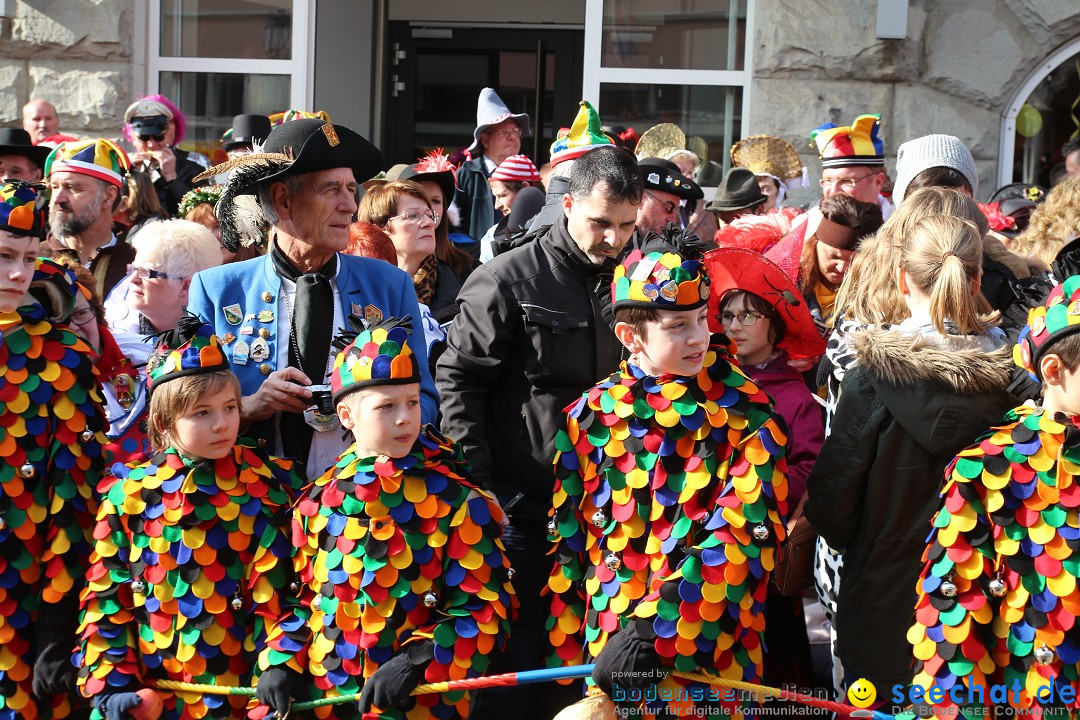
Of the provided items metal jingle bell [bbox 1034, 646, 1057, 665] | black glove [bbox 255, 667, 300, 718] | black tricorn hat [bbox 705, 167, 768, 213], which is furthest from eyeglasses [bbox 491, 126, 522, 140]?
metal jingle bell [bbox 1034, 646, 1057, 665]

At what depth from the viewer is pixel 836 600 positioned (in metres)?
3.60

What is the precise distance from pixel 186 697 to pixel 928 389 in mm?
2166

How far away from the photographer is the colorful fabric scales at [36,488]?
3.56 meters

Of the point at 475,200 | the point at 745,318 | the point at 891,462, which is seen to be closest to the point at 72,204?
the point at 475,200

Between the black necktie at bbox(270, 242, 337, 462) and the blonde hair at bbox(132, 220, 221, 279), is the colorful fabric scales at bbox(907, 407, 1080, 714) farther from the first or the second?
the blonde hair at bbox(132, 220, 221, 279)

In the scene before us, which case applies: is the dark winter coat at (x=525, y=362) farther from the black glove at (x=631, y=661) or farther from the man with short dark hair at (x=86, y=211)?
the man with short dark hair at (x=86, y=211)

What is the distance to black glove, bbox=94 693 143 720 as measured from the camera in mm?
3260

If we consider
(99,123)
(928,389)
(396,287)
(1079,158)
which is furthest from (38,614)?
(1079,158)

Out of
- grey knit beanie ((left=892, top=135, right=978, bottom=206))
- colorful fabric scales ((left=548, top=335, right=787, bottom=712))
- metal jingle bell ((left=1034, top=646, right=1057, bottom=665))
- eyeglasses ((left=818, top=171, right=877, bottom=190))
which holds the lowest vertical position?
metal jingle bell ((left=1034, top=646, right=1057, bottom=665))

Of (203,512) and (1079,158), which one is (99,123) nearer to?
(203,512)

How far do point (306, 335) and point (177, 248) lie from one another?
0.86 m

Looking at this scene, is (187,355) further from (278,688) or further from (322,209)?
(278,688)

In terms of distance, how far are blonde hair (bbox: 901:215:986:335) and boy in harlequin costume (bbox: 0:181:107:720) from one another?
97.1 inches

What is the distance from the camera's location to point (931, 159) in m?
5.05
